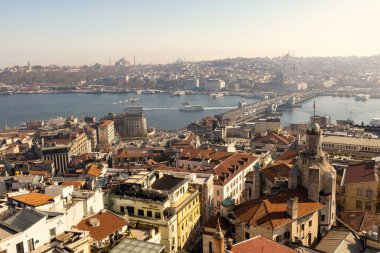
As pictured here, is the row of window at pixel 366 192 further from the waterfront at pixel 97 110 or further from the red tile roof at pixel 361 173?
the waterfront at pixel 97 110

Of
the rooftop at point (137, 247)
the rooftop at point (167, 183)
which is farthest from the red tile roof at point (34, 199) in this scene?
the rooftop at point (167, 183)

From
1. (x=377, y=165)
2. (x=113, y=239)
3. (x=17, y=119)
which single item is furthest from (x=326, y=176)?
(x=17, y=119)

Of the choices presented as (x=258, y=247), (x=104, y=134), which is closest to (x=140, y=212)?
(x=258, y=247)

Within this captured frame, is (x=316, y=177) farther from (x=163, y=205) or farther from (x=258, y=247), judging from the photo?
(x=163, y=205)

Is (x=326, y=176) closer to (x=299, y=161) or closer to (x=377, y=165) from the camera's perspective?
(x=299, y=161)

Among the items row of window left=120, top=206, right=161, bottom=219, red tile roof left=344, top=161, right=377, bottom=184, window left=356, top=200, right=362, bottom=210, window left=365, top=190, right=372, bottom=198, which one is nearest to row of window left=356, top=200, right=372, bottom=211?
window left=356, top=200, right=362, bottom=210
